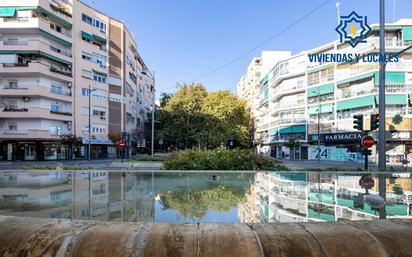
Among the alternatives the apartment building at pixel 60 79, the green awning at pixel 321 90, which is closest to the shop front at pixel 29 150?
the apartment building at pixel 60 79

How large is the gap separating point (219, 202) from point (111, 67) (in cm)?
5285

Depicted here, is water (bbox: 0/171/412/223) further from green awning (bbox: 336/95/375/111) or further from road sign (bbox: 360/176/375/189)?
green awning (bbox: 336/95/375/111)

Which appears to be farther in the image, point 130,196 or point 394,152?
point 394,152

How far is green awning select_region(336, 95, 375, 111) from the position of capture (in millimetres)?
48094

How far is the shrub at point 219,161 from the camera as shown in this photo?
64.7 ft

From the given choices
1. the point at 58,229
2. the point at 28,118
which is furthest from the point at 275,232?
the point at 28,118

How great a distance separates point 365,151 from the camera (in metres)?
17.9

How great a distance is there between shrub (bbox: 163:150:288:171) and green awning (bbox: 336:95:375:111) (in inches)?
1350

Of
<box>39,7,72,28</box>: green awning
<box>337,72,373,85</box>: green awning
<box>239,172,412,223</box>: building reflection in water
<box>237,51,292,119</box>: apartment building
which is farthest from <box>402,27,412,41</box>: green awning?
<box>39,7,72,28</box>: green awning

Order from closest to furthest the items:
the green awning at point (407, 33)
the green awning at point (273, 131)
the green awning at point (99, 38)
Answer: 1. the green awning at point (407, 33)
2. the green awning at point (99, 38)
3. the green awning at point (273, 131)

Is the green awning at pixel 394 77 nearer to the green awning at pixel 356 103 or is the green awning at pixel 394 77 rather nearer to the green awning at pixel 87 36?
the green awning at pixel 356 103

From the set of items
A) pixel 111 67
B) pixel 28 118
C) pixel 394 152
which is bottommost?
pixel 394 152

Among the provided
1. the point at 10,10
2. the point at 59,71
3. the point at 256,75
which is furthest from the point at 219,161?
the point at 256,75

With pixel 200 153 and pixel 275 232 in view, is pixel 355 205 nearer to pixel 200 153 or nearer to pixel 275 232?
pixel 275 232
